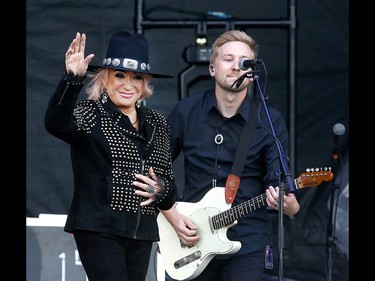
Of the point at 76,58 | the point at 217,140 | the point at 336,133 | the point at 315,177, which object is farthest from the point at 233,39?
the point at 76,58

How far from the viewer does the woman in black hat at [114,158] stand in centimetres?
465

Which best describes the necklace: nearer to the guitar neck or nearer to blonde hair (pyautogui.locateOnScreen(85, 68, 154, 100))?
the guitar neck

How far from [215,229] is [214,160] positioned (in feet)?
1.42

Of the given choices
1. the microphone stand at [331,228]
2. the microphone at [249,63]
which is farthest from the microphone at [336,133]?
the microphone at [249,63]

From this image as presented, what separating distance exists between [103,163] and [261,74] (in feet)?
10.6

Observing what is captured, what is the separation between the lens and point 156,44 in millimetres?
7770

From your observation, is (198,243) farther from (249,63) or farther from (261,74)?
(261,74)

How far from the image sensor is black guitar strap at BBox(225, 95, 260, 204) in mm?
5785

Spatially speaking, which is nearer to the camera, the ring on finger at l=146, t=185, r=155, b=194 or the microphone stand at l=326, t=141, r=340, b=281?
the ring on finger at l=146, t=185, r=155, b=194

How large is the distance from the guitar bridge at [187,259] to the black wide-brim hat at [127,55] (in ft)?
4.33

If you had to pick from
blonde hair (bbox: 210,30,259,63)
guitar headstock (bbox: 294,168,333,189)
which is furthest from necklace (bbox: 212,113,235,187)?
guitar headstock (bbox: 294,168,333,189)

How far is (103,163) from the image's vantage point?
480cm

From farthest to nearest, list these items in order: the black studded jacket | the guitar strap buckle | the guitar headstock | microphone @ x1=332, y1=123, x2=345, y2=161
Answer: microphone @ x1=332, y1=123, x2=345, y2=161, the guitar strap buckle, the guitar headstock, the black studded jacket
